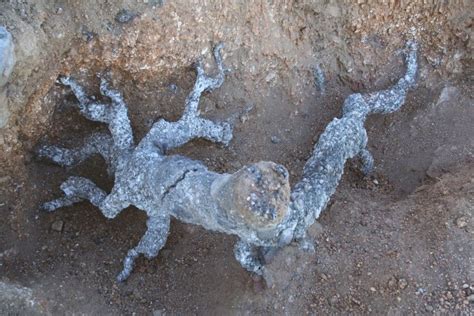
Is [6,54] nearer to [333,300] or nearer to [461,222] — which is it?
[333,300]

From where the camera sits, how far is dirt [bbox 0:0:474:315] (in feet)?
18.0

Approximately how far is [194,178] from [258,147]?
2.01m

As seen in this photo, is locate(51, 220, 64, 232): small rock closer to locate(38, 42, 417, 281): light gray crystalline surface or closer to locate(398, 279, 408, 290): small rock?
locate(38, 42, 417, 281): light gray crystalline surface

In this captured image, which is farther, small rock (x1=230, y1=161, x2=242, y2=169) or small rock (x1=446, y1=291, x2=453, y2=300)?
small rock (x1=230, y1=161, x2=242, y2=169)

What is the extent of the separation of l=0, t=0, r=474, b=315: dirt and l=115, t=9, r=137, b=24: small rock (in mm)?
12

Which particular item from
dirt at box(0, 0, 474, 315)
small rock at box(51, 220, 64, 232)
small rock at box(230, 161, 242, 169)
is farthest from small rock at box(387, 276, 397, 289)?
small rock at box(51, 220, 64, 232)

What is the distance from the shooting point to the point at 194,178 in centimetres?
474

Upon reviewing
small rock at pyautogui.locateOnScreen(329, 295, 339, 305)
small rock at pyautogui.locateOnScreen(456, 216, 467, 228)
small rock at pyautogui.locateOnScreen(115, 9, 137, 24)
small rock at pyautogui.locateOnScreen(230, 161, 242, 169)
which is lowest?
small rock at pyautogui.locateOnScreen(329, 295, 339, 305)

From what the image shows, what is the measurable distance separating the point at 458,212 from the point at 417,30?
7.62ft

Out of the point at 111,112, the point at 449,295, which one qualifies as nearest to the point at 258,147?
the point at 111,112

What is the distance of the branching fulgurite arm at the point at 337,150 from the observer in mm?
5316

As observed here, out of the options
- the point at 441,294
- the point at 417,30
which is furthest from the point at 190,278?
the point at 417,30

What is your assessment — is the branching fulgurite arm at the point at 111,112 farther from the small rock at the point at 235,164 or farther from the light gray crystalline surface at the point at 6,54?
the small rock at the point at 235,164

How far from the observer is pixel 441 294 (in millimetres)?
5312
